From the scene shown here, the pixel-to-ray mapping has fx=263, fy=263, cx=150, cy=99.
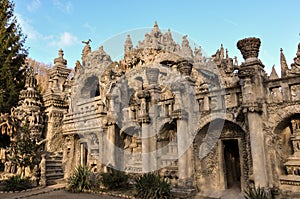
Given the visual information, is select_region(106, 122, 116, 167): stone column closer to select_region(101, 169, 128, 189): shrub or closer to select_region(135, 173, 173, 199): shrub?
select_region(101, 169, 128, 189): shrub

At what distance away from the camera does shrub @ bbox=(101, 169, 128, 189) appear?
1367 cm

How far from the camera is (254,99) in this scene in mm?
9922

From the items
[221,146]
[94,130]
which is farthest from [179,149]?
[94,130]

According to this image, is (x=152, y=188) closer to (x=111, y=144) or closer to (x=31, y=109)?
(x=111, y=144)

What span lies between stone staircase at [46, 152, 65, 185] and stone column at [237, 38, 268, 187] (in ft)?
44.1

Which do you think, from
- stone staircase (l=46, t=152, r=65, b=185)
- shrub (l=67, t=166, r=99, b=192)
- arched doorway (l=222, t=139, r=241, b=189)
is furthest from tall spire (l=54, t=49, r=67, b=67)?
arched doorway (l=222, t=139, r=241, b=189)

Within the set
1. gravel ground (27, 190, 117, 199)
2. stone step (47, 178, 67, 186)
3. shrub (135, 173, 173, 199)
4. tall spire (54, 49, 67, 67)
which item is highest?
tall spire (54, 49, 67, 67)

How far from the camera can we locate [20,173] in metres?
17.0

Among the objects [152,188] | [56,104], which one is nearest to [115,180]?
[152,188]

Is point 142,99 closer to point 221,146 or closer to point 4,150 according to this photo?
point 221,146

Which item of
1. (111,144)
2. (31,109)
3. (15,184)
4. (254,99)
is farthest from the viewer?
(31,109)

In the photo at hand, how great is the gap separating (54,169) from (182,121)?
37.1 ft

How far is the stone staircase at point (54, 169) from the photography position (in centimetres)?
1780

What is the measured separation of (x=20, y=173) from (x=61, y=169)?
290 cm
